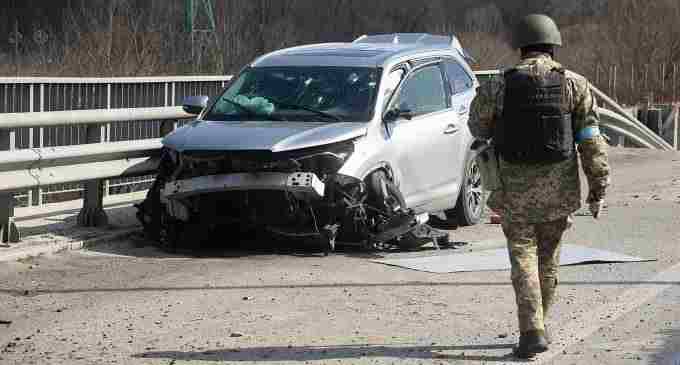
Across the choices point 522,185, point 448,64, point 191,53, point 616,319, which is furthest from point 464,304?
point 191,53

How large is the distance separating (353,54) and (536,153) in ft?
18.0

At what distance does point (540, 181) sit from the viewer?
700 centimetres

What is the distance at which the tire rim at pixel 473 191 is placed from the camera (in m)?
12.7

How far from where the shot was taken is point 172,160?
10867 millimetres

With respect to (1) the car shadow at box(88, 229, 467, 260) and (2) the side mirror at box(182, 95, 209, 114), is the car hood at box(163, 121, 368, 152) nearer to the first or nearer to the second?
(2) the side mirror at box(182, 95, 209, 114)

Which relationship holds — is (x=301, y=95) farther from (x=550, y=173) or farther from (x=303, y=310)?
(x=550, y=173)

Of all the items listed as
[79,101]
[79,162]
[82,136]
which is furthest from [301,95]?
[82,136]

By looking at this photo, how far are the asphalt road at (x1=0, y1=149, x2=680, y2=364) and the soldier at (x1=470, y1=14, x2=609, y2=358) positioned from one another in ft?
1.53

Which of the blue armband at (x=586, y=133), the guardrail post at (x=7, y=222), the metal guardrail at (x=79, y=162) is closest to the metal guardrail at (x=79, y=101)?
the metal guardrail at (x=79, y=162)

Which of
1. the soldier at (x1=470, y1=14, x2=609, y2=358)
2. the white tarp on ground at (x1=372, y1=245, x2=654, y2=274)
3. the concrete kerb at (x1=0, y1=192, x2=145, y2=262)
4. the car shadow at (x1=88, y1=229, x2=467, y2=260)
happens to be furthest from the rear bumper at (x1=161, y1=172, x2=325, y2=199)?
the soldier at (x1=470, y1=14, x2=609, y2=358)

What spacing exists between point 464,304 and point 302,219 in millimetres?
2178

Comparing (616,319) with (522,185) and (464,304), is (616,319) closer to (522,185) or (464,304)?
(464,304)

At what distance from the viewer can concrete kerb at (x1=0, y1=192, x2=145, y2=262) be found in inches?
403

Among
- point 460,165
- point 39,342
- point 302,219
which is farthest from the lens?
point 460,165
